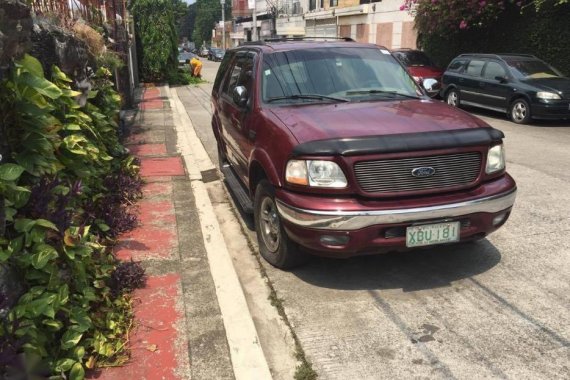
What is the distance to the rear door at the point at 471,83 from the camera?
529 inches

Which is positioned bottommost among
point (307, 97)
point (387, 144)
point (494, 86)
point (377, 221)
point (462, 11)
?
point (377, 221)

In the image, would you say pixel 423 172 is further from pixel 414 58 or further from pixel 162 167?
pixel 414 58

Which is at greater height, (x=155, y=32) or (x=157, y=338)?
(x=155, y=32)

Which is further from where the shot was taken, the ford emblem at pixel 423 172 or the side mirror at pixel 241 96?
the side mirror at pixel 241 96

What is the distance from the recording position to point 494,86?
1279 centimetres

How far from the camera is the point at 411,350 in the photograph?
3.30m

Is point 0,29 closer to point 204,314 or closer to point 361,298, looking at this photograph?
point 204,314

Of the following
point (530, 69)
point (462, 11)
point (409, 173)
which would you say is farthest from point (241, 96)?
point (462, 11)

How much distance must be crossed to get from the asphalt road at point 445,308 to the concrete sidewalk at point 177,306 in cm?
50

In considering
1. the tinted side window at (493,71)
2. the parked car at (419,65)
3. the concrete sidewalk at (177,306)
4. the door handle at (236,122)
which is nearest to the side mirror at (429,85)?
the door handle at (236,122)

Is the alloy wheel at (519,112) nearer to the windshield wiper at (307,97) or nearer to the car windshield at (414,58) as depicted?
the car windshield at (414,58)

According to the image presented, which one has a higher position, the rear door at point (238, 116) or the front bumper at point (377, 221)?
the rear door at point (238, 116)

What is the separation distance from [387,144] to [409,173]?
26 centimetres

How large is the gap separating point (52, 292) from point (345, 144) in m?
2.05
